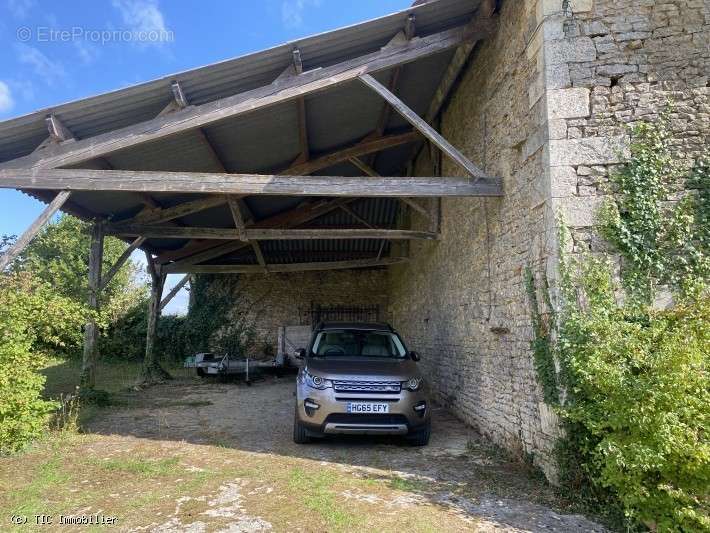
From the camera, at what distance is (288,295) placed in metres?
14.9

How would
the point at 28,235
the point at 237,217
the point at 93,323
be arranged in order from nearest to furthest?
the point at 28,235 → the point at 93,323 → the point at 237,217

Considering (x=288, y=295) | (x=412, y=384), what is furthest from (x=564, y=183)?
(x=288, y=295)

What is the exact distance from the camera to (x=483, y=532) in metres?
3.19

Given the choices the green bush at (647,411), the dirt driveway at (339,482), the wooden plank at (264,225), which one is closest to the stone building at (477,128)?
the dirt driveway at (339,482)

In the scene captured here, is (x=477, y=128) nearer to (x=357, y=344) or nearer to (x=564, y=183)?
(x=564, y=183)

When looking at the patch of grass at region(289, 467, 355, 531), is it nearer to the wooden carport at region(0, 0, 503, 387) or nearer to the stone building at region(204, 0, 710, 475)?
the stone building at region(204, 0, 710, 475)

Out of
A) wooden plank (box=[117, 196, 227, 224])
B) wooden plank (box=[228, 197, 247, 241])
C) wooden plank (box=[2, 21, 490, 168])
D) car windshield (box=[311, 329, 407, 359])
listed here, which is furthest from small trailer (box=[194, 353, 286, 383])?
wooden plank (box=[2, 21, 490, 168])

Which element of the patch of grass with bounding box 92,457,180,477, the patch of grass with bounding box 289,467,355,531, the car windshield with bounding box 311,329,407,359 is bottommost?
the patch of grass with bounding box 92,457,180,477

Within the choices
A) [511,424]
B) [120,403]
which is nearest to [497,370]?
[511,424]

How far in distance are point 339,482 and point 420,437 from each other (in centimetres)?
158

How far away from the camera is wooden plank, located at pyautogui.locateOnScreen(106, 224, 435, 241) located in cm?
877

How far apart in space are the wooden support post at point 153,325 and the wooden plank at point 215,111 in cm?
644

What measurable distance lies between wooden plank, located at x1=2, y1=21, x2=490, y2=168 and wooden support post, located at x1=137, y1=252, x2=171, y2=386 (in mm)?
6441

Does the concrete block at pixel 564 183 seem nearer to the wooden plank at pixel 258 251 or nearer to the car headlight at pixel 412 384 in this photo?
the car headlight at pixel 412 384
